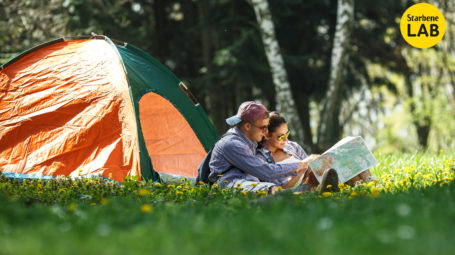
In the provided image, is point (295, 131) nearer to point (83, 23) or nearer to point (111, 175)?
point (111, 175)

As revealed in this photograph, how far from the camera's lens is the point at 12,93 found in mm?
6605

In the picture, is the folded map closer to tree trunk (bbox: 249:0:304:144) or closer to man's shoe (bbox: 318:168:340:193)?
man's shoe (bbox: 318:168:340:193)

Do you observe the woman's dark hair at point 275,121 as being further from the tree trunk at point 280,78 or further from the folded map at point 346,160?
the tree trunk at point 280,78

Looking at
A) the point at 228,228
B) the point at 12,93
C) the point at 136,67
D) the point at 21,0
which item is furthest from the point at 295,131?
the point at 21,0

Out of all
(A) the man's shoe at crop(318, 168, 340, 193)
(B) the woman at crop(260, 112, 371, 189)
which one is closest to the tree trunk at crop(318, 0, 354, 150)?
(B) the woman at crop(260, 112, 371, 189)

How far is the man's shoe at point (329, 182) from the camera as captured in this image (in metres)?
4.20

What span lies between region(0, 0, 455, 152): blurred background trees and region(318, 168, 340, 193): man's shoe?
502cm

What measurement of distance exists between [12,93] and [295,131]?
5.15 m

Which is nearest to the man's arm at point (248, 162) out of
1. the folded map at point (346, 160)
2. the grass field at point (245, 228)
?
the folded map at point (346, 160)

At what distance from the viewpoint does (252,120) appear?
15.6 ft

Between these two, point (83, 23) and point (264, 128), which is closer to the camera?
point (264, 128)

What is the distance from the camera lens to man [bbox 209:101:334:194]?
468 cm

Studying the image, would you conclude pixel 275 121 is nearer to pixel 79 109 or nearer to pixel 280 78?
pixel 79 109

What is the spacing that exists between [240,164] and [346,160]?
43.6 inches
